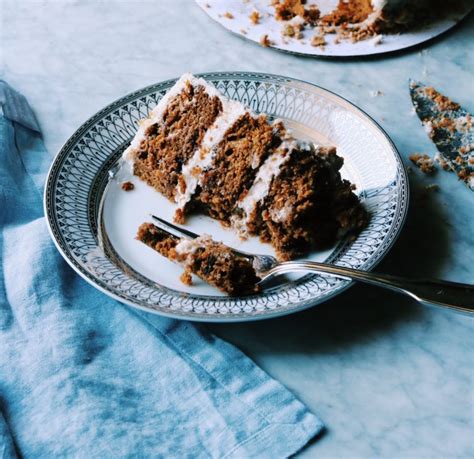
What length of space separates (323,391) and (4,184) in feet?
4.01

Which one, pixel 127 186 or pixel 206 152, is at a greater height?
pixel 206 152

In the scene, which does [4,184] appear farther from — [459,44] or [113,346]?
[459,44]

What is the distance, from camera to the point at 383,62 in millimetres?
2652

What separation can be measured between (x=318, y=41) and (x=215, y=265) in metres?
1.38

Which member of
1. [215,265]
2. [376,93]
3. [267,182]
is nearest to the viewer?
[215,265]

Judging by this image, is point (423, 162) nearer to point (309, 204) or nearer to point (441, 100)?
point (441, 100)

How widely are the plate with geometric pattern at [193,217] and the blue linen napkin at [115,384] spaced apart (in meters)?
0.10

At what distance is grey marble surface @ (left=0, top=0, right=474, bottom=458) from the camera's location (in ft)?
4.88

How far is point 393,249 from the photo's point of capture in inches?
72.8

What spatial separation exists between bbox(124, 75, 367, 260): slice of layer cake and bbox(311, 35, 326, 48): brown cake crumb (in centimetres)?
83

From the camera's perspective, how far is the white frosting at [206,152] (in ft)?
6.39

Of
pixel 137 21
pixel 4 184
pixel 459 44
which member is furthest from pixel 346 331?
pixel 137 21

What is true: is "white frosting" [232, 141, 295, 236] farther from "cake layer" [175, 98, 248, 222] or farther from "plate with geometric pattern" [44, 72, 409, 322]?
"cake layer" [175, 98, 248, 222]

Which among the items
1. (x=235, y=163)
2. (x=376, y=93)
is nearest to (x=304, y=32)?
(x=376, y=93)
